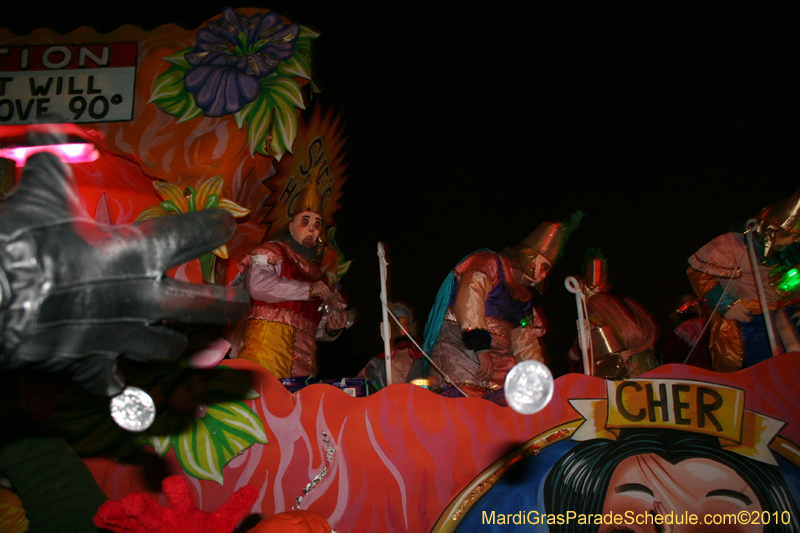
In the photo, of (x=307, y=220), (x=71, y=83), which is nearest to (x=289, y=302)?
(x=307, y=220)

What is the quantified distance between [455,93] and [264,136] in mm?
2077

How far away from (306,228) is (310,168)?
87 centimetres

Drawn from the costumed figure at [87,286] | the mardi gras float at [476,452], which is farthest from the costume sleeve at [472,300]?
the costumed figure at [87,286]

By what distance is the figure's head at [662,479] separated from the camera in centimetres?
195

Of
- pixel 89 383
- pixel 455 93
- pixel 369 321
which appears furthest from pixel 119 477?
pixel 455 93

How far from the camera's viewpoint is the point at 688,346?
4320 millimetres

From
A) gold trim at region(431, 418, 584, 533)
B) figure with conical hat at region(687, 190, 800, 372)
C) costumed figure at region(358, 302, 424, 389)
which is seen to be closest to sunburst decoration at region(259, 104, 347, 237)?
costumed figure at region(358, 302, 424, 389)

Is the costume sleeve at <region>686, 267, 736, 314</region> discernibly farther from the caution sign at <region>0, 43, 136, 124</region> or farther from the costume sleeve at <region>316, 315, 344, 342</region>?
the caution sign at <region>0, 43, 136, 124</region>

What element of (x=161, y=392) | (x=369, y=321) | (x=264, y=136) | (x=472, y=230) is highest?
(x=264, y=136)

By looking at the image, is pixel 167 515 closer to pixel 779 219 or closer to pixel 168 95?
pixel 168 95

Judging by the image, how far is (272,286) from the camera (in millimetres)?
2814

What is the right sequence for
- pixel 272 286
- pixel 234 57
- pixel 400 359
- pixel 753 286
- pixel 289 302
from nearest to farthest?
1. pixel 272 286
2. pixel 289 302
3. pixel 753 286
4. pixel 234 57
5. pixel 400 359

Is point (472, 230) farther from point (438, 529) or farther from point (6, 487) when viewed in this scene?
point (6, 487)

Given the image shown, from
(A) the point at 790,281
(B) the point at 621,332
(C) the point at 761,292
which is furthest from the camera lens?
(B) the point at 621,332
